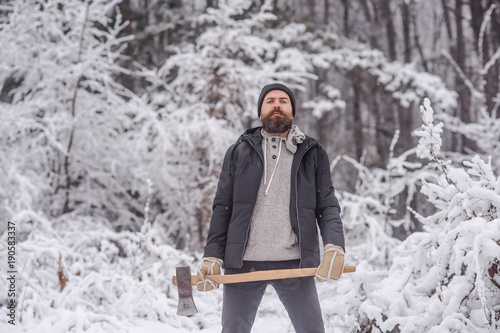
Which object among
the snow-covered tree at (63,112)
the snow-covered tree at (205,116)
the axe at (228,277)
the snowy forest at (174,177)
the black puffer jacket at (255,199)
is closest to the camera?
the axe at (228,277)

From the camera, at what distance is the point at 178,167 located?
23.6ft

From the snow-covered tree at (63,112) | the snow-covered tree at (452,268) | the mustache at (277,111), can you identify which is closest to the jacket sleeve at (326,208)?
the mustache at (277,111)

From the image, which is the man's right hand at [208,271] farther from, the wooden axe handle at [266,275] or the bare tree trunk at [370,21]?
the bare tree trunk at [370,21]

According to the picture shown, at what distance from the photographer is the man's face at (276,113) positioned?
245cm

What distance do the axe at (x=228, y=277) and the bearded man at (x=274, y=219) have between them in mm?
75

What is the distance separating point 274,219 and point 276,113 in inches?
25.7

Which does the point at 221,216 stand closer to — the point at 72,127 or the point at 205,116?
the point at 205,116

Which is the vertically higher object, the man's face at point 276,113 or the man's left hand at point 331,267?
→ the man's face at point 276,113

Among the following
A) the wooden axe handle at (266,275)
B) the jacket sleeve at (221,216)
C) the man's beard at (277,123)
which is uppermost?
the man's beard at (277,123)

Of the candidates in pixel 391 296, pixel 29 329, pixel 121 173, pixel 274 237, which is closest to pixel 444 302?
pixel 391 296

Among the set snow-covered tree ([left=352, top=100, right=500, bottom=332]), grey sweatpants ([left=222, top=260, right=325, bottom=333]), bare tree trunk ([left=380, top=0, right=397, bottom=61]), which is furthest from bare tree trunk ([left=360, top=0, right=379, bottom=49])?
grey sweatpants ([left=222, top=260, right=325, bottom=333])

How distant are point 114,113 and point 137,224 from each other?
2.18 meters

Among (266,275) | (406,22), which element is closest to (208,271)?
(266,275)

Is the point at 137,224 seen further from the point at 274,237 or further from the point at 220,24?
the point at 274,237
